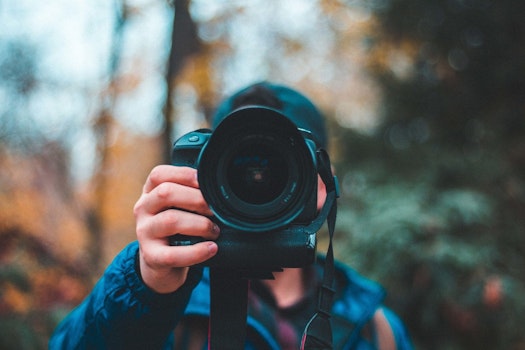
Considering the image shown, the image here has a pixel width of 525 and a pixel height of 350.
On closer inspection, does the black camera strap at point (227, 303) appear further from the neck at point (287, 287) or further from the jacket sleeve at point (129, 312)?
the neck at point (287, 287)

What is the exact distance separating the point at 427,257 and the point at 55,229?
5005 mm

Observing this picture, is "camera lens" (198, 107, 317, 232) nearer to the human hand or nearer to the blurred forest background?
the human hand

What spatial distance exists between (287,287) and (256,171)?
19.6 inches

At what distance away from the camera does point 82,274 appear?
11.1ft

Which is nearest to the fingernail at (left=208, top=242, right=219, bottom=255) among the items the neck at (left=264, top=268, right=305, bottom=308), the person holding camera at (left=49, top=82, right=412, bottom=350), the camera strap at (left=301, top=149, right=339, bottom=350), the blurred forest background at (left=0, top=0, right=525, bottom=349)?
the person holding camera at (left=49, top=82, right=412, bottom=350)

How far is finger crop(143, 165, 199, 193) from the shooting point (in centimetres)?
94

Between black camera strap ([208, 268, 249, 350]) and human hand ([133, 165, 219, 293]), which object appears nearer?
human hand ([133, 165, 219, 293])

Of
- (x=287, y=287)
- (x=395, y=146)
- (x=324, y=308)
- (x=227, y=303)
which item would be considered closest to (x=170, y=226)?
(x=227, y=303)

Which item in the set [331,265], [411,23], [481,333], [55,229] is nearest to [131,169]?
[55,229]

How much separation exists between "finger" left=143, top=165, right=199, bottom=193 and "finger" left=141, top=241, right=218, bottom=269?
0.41ft

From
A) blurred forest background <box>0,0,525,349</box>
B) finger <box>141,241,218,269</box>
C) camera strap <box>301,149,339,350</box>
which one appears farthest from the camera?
blurred forest background <box>0,0,525,349</box>

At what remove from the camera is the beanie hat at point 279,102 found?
1.29 m

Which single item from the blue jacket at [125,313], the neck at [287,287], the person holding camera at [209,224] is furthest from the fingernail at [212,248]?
the neck at [287,287]

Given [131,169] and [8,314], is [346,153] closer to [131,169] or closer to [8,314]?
[8,314]
